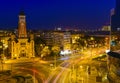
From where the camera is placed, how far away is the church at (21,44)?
101 meters

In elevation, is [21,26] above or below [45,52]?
above

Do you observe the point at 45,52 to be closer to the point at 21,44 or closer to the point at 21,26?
the point at 21,44

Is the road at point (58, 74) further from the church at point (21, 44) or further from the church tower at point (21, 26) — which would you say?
the church tower at point (21, 26)

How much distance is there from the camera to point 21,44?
337 feet

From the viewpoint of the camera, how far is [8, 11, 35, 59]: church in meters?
101

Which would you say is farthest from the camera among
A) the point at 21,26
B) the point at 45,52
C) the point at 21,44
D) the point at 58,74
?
the point at 45,52

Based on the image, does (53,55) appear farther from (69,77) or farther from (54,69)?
(69,77)

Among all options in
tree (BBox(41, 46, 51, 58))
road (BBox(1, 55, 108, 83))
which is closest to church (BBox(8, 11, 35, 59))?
tree (BBox(41, 46, 51, 58))

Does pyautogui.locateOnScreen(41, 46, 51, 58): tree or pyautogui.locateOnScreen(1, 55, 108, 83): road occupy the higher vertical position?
pyautogui.locateOnScreen(41, 46, 51, 58): tree

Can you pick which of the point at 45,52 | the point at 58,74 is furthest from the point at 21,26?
the point at 58,74

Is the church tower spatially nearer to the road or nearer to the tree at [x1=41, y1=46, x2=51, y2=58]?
A: the tree at [x1=41, y1=46, x2=51, y2=58]

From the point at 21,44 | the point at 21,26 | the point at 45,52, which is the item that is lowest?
the point at 45,52

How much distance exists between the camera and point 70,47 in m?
135

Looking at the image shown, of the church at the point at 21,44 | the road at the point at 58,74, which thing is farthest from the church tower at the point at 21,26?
the road at the point at 58,74
